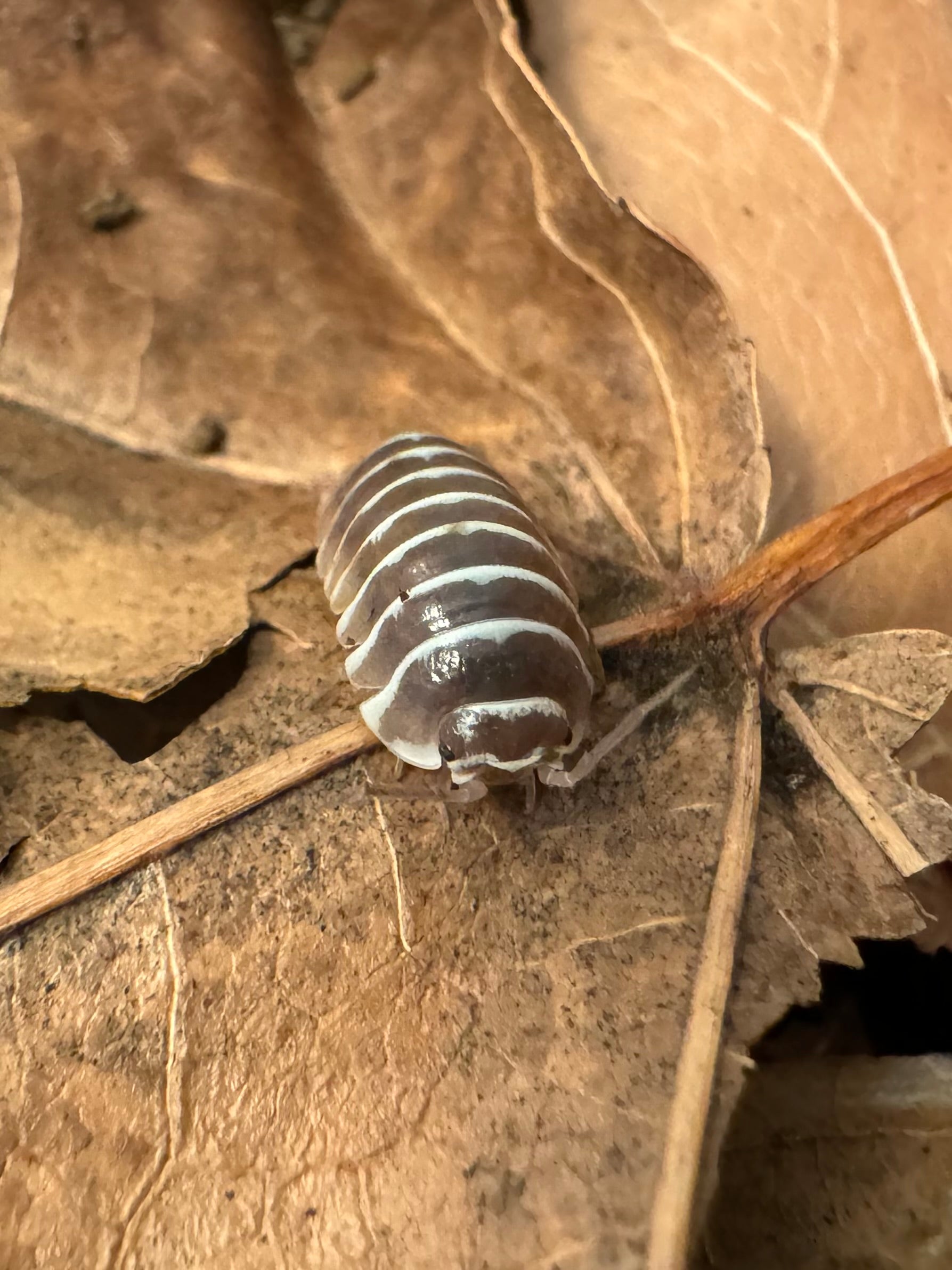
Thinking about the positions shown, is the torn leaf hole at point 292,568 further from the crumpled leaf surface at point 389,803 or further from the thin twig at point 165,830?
the thin twig at point 165,830

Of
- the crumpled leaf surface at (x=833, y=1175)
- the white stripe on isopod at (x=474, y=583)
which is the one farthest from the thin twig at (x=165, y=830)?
the crumpled leaf surface at (x=833, y=1175)

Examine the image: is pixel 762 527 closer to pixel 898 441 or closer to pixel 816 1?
pixel 898 441

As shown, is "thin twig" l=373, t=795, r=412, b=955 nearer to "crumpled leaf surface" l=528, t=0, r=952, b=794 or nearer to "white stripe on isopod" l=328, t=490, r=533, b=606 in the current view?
"white stripe on isopod" l=328, t=490, r=533, b=606

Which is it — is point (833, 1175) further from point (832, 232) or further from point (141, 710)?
point (832, 232)

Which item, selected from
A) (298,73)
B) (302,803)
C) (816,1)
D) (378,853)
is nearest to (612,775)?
(378,853)

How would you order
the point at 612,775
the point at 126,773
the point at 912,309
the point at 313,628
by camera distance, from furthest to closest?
the point at 912,309
the point at 313,628
the point at 612,775
the point at 126,773

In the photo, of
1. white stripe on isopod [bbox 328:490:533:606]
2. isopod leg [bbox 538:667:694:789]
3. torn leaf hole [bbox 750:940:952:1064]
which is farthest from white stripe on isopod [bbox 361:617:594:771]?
torn leaf hole [bbox 750:940:952:1064]
